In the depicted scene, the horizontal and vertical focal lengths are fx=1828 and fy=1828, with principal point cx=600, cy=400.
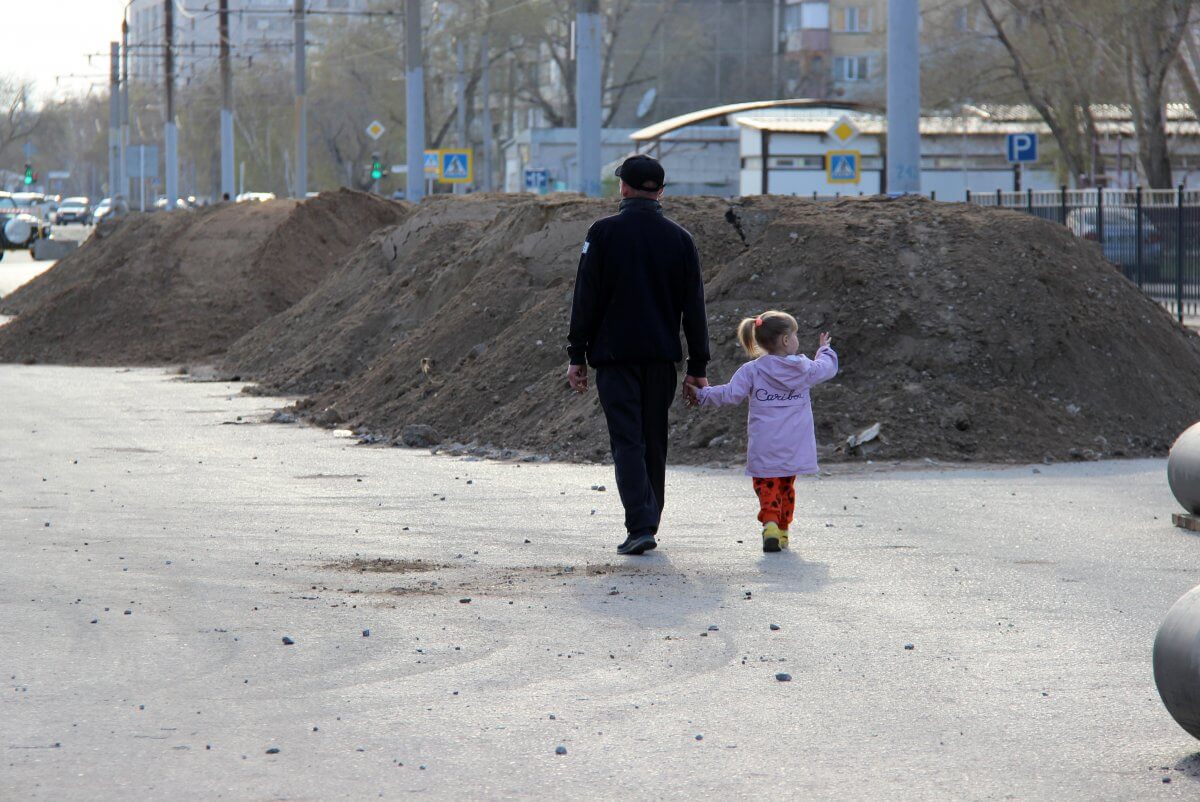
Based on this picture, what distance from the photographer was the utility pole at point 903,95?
62.7 feet

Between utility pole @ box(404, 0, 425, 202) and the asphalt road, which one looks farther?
utility pole @ box(404, 0, 425, 202)

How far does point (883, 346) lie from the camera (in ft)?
46.2

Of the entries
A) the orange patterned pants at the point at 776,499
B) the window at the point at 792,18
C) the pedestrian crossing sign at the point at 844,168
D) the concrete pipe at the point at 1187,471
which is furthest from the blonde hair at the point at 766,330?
the window at the point at 792,18

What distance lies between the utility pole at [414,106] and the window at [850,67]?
71.9m

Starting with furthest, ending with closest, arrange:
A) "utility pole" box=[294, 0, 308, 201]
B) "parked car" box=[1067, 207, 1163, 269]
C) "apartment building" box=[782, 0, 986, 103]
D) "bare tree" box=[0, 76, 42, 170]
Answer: "bare tree" box=[0, 76, 42, 170], "apartment building" box=[782, 0, 986, 103], "utility pole" box=[294, 0, 308, 201], "parked car" box=[1067, 207, 1163, 269]

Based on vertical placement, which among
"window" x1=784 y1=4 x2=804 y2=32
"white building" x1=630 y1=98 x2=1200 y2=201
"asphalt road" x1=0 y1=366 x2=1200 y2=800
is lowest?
"asphalt road" x1=0 y1=366 x2=1200 y2=800

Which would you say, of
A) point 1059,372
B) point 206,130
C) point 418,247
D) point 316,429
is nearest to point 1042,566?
point 1059,372

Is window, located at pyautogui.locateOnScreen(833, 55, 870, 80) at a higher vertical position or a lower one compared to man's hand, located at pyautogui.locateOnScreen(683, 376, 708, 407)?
higher

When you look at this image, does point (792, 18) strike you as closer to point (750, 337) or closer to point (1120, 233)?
point (1120, 233)

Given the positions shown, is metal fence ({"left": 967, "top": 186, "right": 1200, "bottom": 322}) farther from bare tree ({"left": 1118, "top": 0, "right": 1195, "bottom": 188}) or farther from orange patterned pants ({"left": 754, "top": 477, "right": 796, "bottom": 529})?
orange patterned pants ({"left": 754, "top": 477, "right": 796, "bottom": 529})

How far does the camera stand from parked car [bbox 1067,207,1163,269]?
92.4ft

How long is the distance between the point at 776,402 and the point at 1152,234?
2043cm

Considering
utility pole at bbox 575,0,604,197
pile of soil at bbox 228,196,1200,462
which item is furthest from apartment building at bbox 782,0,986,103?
pile of soil at bbox 228,196,1200,462

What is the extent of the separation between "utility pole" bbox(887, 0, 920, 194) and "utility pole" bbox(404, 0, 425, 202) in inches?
613
